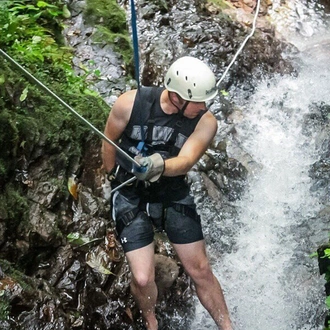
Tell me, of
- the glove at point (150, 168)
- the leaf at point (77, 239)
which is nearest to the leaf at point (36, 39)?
the leaf at point (77, 239)

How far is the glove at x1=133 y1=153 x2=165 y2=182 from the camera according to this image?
3.94 m

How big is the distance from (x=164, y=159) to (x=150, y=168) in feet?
1.19

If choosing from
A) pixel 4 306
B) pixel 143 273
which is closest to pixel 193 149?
pixel 143 273

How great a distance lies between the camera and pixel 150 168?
3932 mm

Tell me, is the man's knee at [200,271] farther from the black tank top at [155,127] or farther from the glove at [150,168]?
the glove at [150,168]

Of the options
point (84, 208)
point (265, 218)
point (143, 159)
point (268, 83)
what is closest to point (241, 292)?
point (265, 218)

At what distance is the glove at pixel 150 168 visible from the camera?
3937 mm

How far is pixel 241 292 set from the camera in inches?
248

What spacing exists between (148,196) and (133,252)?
1.55 ft

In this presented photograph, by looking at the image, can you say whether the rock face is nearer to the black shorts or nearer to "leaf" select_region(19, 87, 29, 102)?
"leaf" select_region(19, 87, 29, 102)

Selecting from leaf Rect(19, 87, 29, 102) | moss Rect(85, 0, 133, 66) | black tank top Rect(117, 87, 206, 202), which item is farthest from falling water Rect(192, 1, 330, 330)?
leaf Rect(19, 87, 29, 102)

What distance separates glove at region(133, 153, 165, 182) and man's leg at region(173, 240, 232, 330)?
0.96 metres

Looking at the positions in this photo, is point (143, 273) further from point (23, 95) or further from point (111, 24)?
point (111, 24)

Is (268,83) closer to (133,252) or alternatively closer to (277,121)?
(277,121)
